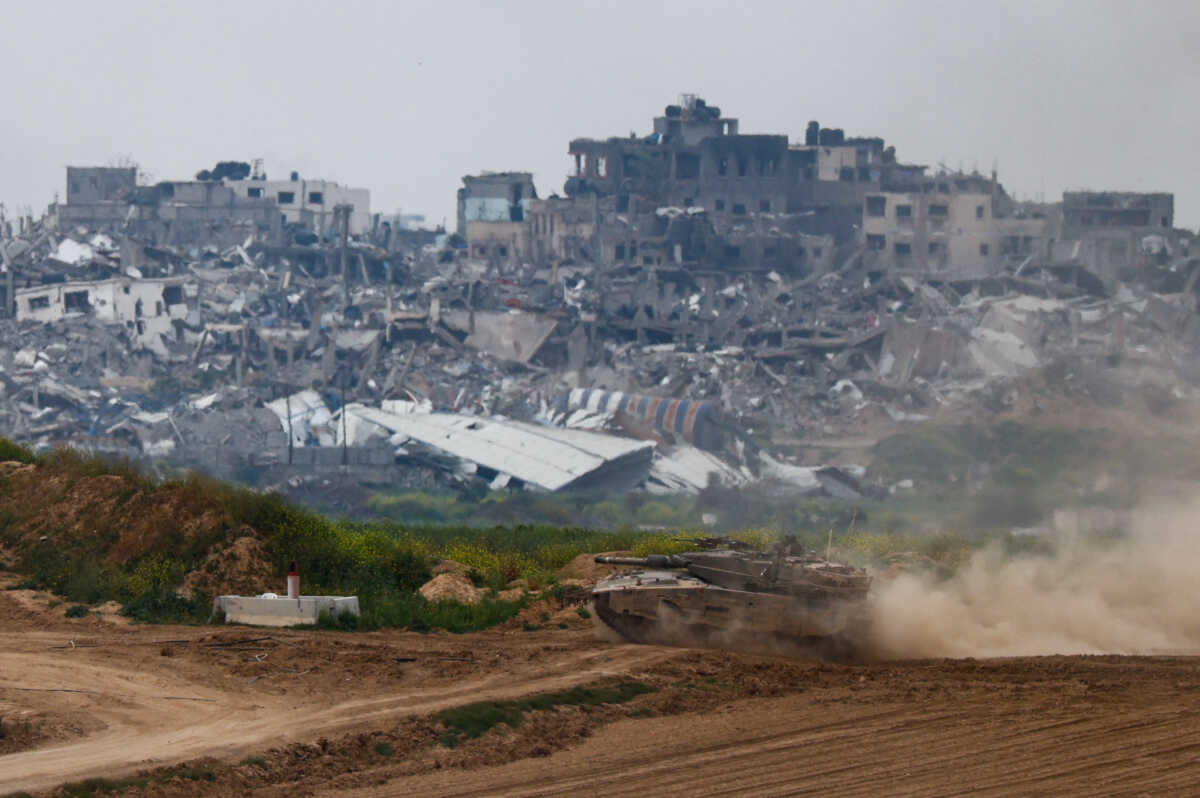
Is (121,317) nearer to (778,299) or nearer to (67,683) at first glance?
(778,299)

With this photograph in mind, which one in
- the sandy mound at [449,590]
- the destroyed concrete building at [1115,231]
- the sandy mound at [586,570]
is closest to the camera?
the sandy mound at [449,590]

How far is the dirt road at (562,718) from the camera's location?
53.8ft

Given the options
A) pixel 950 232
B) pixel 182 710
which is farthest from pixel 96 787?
pixel 950 232

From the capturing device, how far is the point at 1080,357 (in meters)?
73.8

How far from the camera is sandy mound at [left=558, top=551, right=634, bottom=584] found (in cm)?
2834

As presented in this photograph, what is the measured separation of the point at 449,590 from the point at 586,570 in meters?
3.67

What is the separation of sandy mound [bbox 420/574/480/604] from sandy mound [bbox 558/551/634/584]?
222cm

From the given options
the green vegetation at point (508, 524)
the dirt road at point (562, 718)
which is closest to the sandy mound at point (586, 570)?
the green vegetation at point (508, 524)

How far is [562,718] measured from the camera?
62.0 feet

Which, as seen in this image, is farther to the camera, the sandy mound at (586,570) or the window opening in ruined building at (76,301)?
the window opening in ruined building at (76,301)

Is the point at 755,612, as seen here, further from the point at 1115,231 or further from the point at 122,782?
the point at 1115,231

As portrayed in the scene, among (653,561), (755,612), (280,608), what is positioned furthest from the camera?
(653,561)

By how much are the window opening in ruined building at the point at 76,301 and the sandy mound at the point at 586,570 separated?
52.4m

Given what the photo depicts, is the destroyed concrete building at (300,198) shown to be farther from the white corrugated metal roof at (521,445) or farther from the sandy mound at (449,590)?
the sandy mound at (449,590)
